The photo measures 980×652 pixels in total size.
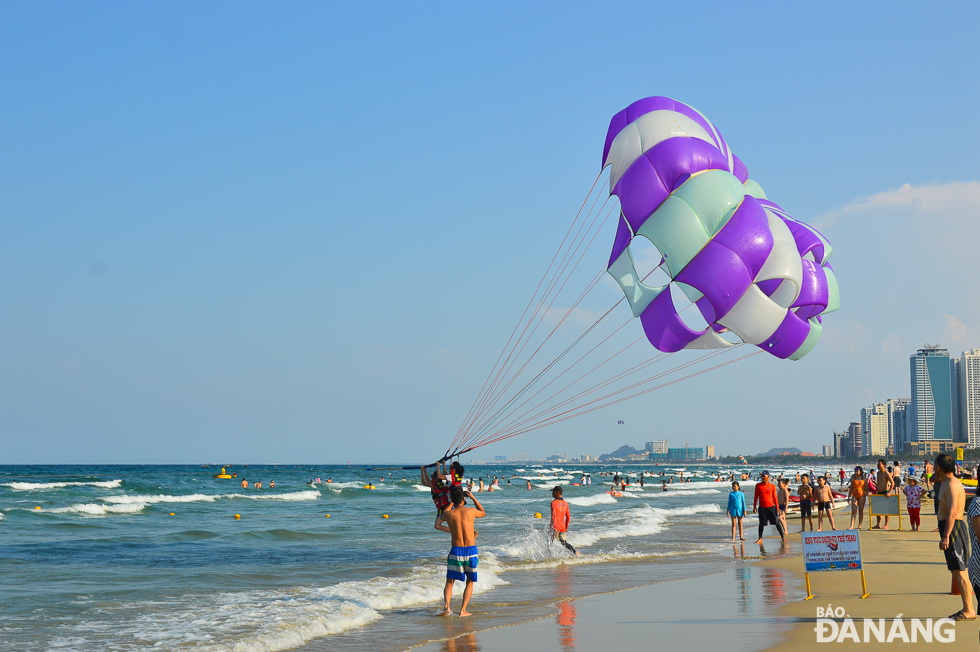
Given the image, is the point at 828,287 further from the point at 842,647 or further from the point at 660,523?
the point at 660,523

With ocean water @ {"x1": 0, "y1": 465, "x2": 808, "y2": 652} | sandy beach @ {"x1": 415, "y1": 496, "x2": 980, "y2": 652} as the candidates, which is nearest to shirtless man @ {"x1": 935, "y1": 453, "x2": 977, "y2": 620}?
sandy beach @ {"x1": 415, "y1": 496, "x2": 980, "y2": 652}

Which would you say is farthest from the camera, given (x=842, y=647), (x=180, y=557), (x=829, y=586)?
(x=180, y=557)

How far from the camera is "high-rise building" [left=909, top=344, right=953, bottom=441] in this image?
180m

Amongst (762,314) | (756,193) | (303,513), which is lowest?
(303,513)

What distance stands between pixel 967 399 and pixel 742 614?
192258 millimetres

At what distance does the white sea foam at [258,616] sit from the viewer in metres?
9.35

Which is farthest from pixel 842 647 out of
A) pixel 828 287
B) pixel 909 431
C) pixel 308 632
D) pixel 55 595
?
pixel 909 431

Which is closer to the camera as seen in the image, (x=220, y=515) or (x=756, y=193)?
(x=756, y=193)

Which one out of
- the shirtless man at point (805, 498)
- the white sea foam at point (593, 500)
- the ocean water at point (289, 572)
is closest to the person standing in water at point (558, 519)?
the ocean water at point (289, 572)

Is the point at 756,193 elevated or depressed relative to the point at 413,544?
elevated

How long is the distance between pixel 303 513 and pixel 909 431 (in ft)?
605

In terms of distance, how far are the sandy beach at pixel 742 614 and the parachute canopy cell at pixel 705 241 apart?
333cm

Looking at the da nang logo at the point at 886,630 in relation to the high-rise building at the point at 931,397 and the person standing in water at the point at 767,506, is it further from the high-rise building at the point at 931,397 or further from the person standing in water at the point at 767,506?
the high-rise building at the point at 931,397

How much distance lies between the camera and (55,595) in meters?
12.5
